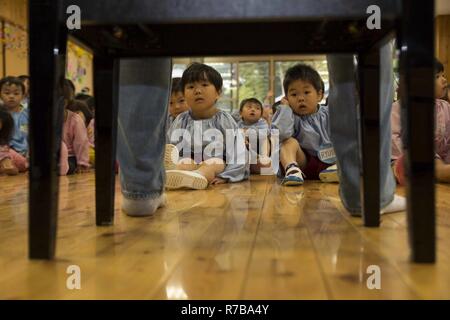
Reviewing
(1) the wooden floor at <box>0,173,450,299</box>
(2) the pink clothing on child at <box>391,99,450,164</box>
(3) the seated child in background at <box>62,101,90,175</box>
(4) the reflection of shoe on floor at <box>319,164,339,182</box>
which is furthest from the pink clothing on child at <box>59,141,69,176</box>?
(2) the pink clothing on child at <box>391,99,450,164</box>

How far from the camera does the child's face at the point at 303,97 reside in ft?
7.59

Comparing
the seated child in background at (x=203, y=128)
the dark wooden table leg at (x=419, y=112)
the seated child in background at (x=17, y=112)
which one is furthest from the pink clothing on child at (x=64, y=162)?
the dark wooden table leg at (x=419, y=112)

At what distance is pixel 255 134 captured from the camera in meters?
3.00

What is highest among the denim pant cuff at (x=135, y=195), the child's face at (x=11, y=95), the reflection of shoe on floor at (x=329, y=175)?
the child's face at (x=11, y=95)

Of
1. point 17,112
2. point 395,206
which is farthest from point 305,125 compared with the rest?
point 17,112

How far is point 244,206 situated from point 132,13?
768mm

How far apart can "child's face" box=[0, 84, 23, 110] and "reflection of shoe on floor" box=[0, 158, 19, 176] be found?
0.67 metres

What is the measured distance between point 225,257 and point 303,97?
1741 millimetres

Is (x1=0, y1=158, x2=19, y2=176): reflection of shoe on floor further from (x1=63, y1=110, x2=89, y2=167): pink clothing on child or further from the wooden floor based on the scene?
the wooden floor

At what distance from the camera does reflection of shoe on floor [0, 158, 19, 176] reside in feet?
9.36

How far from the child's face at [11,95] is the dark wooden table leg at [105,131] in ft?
9.10

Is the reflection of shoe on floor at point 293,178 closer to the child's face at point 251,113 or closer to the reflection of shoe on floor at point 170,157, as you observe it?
the reflection of shoe on floor at point 170,157

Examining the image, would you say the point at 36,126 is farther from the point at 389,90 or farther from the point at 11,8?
the point at 11,8

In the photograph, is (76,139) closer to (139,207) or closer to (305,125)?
(305,125)
